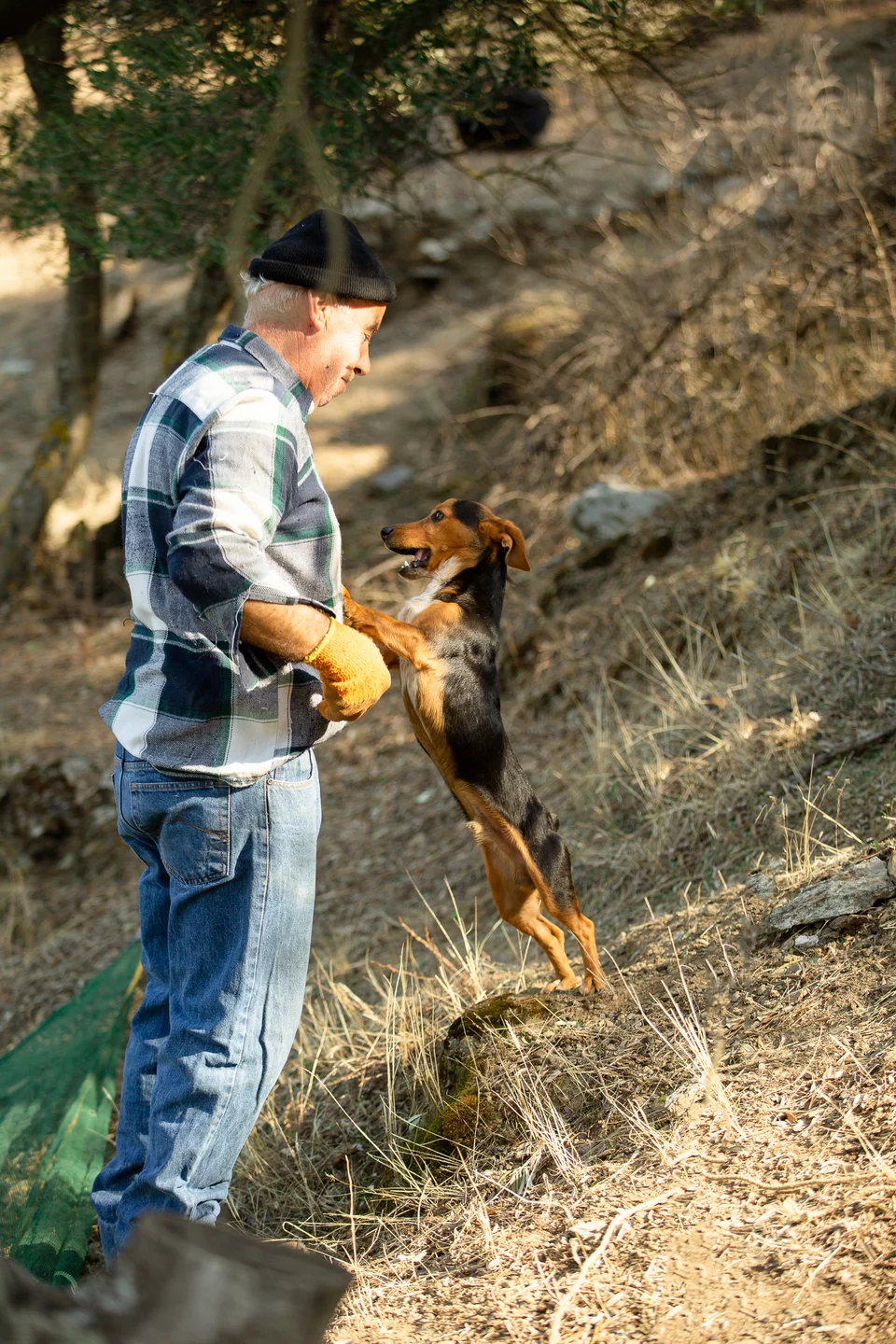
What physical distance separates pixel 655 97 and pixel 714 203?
221 cm

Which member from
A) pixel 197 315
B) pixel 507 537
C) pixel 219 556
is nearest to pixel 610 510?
pixel 507 537

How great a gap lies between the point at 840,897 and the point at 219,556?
2.20m

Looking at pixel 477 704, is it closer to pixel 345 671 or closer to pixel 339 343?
pixel 345 671

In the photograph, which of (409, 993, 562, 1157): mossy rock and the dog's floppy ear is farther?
the dog's floppy ear

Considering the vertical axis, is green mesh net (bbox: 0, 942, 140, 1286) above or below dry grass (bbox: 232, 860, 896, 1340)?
below

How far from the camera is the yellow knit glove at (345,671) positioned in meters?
2.59

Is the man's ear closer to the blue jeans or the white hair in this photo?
the white hair

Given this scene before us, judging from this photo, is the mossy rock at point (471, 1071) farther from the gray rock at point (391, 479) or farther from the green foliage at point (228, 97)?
the gray rock at point (391, 479)

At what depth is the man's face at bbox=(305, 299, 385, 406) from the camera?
274 centimetres

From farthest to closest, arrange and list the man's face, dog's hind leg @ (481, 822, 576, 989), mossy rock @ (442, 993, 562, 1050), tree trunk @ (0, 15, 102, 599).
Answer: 1. tree trunk @ (0, 15, 102, 599)
2. dog's hind leg @ (481, 822, 576, 989)
3. mossy rock @ (442, 993, 562, 1050)
4. the man's face

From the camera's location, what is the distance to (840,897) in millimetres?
3465

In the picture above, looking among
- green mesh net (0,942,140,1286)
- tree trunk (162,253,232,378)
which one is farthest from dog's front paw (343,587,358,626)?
tree trunk (162,253,232,378)

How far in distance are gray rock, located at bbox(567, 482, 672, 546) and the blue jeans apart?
4.96 meters

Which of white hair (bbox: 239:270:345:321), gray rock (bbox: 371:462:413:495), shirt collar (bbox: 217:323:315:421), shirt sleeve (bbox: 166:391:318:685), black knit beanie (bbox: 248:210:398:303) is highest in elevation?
black knit beanie (bbox: 248:210:398:303)
